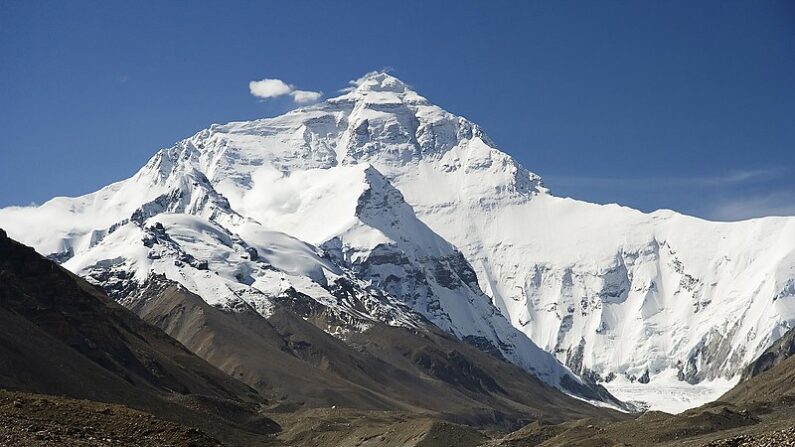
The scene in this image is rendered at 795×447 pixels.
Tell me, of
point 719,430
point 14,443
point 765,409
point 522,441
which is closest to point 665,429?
point 719,430

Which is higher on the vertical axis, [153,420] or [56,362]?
[56,362]

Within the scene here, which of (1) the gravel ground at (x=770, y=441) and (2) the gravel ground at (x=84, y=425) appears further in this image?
(2) the gravel ground at (x=84, y=425)

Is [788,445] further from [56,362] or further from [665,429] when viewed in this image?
[56,362]

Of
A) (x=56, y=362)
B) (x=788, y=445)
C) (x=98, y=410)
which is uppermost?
(x=56, y=362)

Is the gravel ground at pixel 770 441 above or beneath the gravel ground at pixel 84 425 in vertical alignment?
beneath

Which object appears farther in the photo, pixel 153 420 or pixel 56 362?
pixel 56 362

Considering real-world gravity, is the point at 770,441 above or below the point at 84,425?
below

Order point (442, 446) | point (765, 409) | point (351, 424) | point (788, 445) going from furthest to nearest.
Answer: point (351, 424) < point (765, 409) < point (442, 446) < point (788, 445)

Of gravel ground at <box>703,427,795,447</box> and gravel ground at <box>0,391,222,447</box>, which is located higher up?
gravel ground at <box>0,391,222,447</box>

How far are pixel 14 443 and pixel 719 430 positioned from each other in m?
85.5

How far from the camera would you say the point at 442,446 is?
154 meters

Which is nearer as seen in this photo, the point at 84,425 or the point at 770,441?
the point at 770,441

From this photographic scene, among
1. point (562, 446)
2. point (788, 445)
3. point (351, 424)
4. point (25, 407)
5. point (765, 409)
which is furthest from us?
point (351, 424)

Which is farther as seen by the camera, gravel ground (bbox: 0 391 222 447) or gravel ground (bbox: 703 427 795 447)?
gravel ground (bbox: 0 391 222 447)
